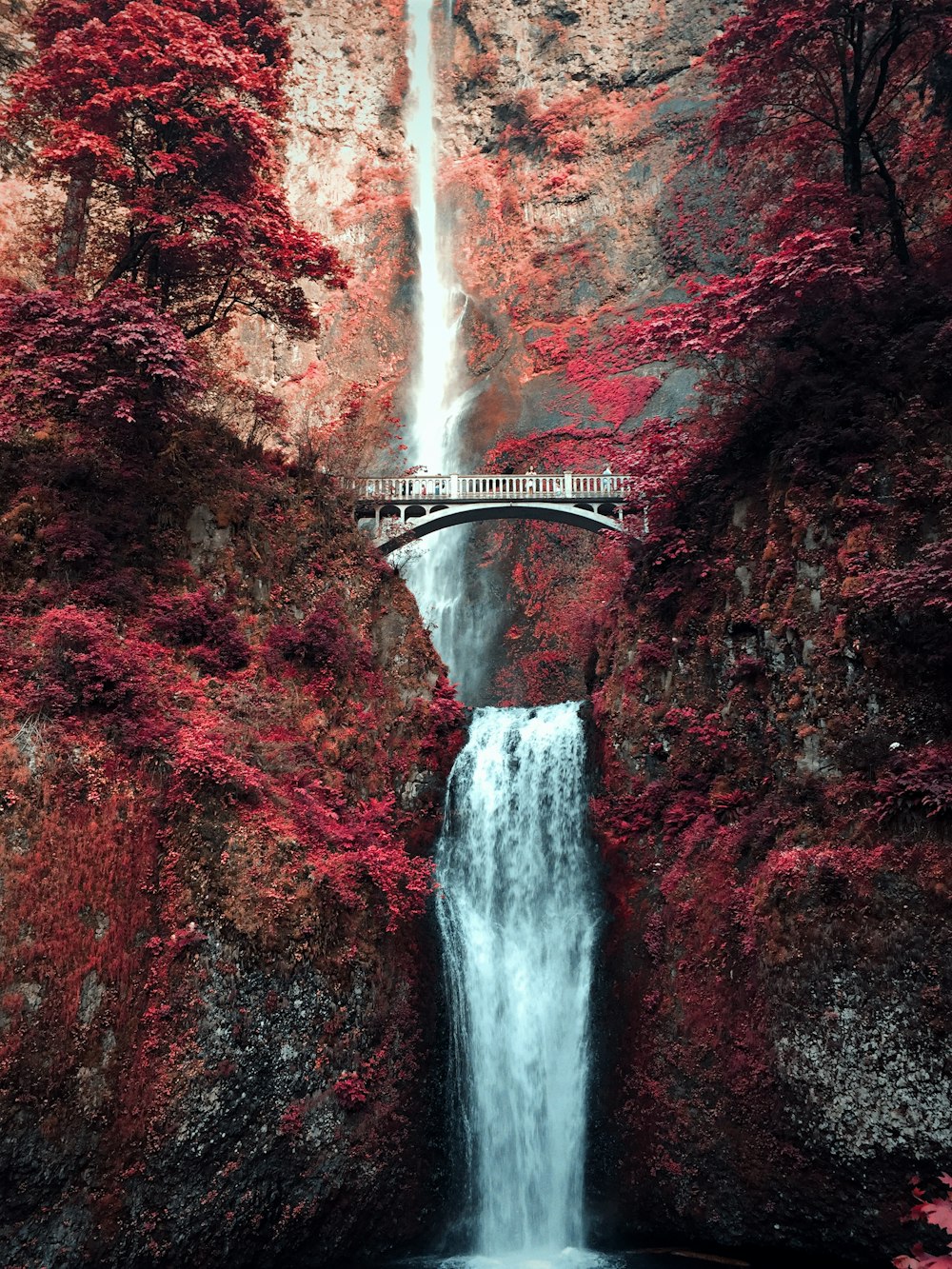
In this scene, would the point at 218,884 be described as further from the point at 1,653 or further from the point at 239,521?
the point at 239,521

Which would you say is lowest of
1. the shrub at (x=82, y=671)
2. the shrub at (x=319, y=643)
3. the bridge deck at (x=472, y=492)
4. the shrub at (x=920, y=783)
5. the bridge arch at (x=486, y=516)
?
the shrub at (x=920, y=783)

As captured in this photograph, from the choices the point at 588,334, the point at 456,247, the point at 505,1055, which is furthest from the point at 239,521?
the point at 456,247

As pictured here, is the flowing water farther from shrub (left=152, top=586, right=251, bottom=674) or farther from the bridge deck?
the bridge deck

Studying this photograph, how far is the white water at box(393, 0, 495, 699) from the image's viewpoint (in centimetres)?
3416

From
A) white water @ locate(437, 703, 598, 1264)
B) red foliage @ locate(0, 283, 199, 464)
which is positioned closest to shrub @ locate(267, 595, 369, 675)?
white water @ locate(437, 703, 598, 1264)


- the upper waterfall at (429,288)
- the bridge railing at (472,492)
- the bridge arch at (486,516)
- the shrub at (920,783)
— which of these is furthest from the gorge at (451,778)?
the upper waterfall at (429,288)

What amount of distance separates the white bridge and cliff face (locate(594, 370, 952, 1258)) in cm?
818

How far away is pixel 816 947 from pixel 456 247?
42.2 meters

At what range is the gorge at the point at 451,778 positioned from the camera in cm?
1138

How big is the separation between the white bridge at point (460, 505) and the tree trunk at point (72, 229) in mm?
8687

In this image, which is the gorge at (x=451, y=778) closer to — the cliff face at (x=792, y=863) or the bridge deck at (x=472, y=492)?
the cliff face at (x=792, y=863)

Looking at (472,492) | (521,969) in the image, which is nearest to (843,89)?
(472,492)

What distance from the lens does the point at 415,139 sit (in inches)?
1916

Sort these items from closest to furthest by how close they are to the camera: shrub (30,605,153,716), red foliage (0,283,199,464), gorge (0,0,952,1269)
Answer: gorge (0,0,952,1269), shrub (30,605,153,716), red foliage (0,283,199,464)
